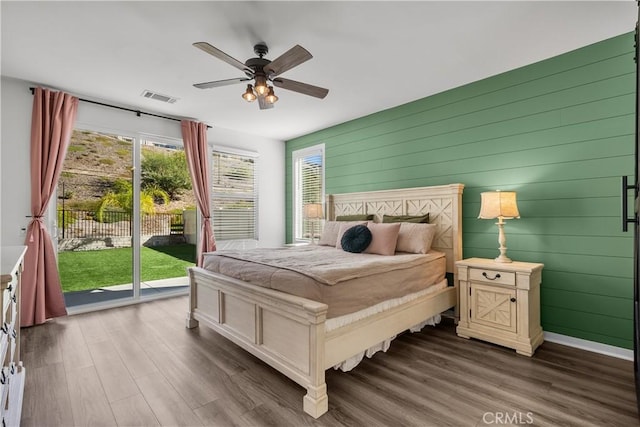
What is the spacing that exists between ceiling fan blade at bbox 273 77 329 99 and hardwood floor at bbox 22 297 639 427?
2360 millimetres

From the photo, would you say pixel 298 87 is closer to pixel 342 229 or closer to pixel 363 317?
pixel 342 229

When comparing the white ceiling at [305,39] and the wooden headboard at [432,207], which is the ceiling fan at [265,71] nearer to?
the white ceiling at [305,39]

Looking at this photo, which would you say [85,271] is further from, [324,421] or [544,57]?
[544,57]

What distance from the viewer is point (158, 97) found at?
13.1 feet

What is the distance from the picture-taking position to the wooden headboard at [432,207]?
3609mm

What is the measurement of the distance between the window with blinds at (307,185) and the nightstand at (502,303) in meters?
2.88

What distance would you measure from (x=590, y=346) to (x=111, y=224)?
5.53 m

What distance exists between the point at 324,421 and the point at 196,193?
3841 millimetres

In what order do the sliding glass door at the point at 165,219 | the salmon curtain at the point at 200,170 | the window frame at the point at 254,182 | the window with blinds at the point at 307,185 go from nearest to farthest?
the sliding glass door at the point at 165,219 < the salmon curtain at the point at 200,170 < the window frame at the point at 254,182 < the window with blinds at the point at 307,185

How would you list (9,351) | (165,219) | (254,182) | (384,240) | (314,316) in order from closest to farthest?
(9,351), (314,316), (384,240), (165,219), (254,182)

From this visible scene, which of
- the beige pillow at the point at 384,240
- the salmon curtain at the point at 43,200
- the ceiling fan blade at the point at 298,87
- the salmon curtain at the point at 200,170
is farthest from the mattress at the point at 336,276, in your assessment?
the salmon curtain at the point at 43,200

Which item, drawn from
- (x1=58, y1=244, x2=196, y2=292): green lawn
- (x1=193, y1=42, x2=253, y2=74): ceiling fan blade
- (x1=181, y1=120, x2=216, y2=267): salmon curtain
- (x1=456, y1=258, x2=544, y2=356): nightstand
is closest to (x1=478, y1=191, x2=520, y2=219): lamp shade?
(x1=456, y1=258, x2=544, y2=356): nightstand

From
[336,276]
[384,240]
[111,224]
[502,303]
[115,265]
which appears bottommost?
[502,303]

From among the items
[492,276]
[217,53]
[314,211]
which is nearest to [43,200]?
[217,53]
